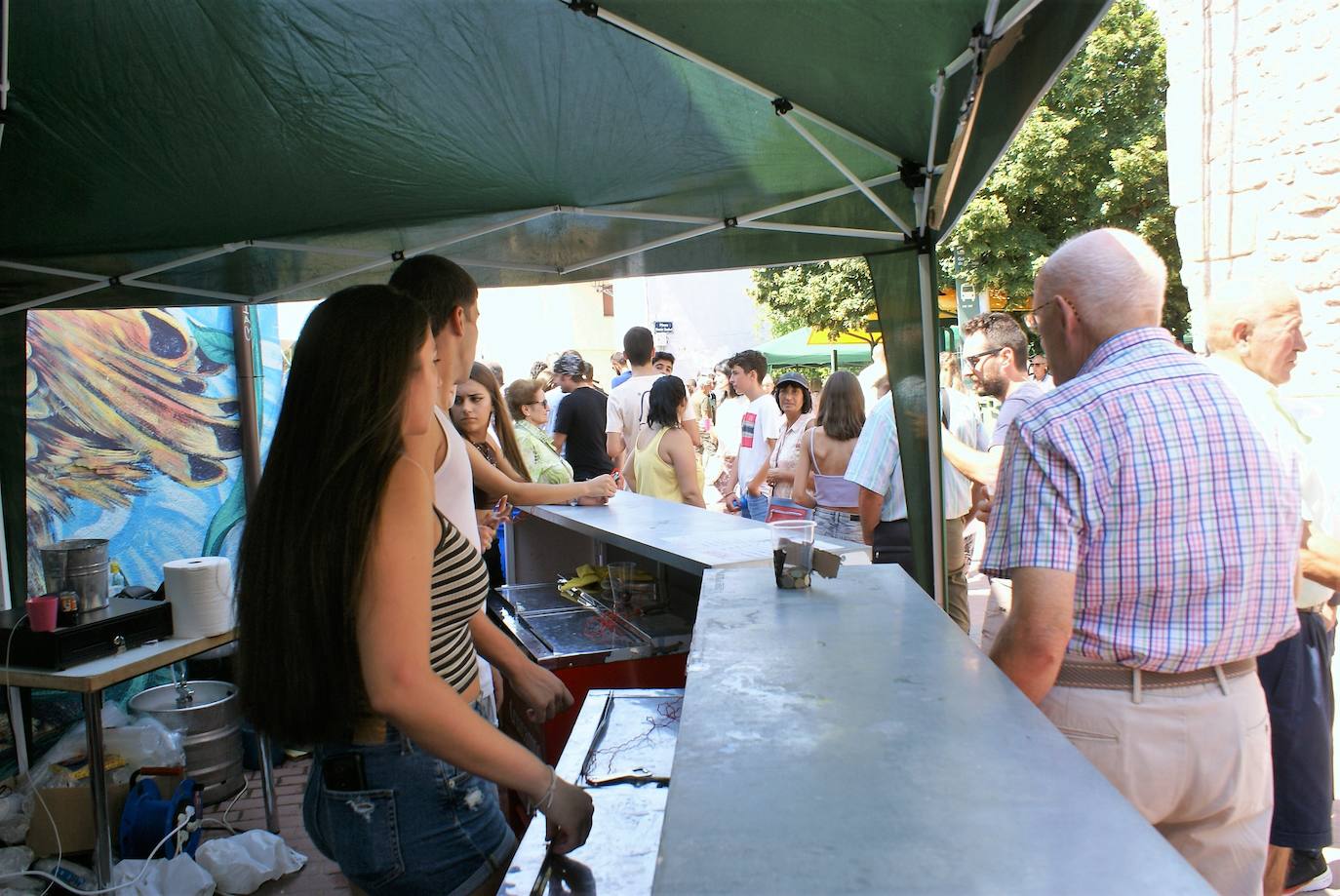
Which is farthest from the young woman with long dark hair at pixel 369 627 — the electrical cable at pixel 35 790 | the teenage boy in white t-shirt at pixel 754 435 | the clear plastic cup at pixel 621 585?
the teenage boy in white t-shirt at pixel 754 435

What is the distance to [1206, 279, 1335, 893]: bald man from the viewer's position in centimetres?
280

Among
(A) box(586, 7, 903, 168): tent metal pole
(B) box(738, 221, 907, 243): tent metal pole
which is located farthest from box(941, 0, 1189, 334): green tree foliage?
(A) box(586, 7, 903, 168): tent metal pole

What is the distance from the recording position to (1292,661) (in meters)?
2.80

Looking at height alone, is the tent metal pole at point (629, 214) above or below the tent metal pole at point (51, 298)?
above

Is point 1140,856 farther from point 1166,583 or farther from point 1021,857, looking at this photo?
point 1166,583

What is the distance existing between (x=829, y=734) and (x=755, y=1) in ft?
6.79

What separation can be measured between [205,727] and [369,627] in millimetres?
3860

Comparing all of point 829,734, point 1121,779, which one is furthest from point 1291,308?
point 829,734

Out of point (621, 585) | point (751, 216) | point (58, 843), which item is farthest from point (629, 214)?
point (58, 843)

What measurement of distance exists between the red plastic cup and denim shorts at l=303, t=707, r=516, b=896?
2.44 metres

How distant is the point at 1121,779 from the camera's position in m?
1.89

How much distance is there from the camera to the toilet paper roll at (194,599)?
3.90 meters

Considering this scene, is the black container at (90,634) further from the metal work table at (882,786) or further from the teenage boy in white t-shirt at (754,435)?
the teenage boy in white t-shirt at (754,435)

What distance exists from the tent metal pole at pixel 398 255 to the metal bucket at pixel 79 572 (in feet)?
6.02
